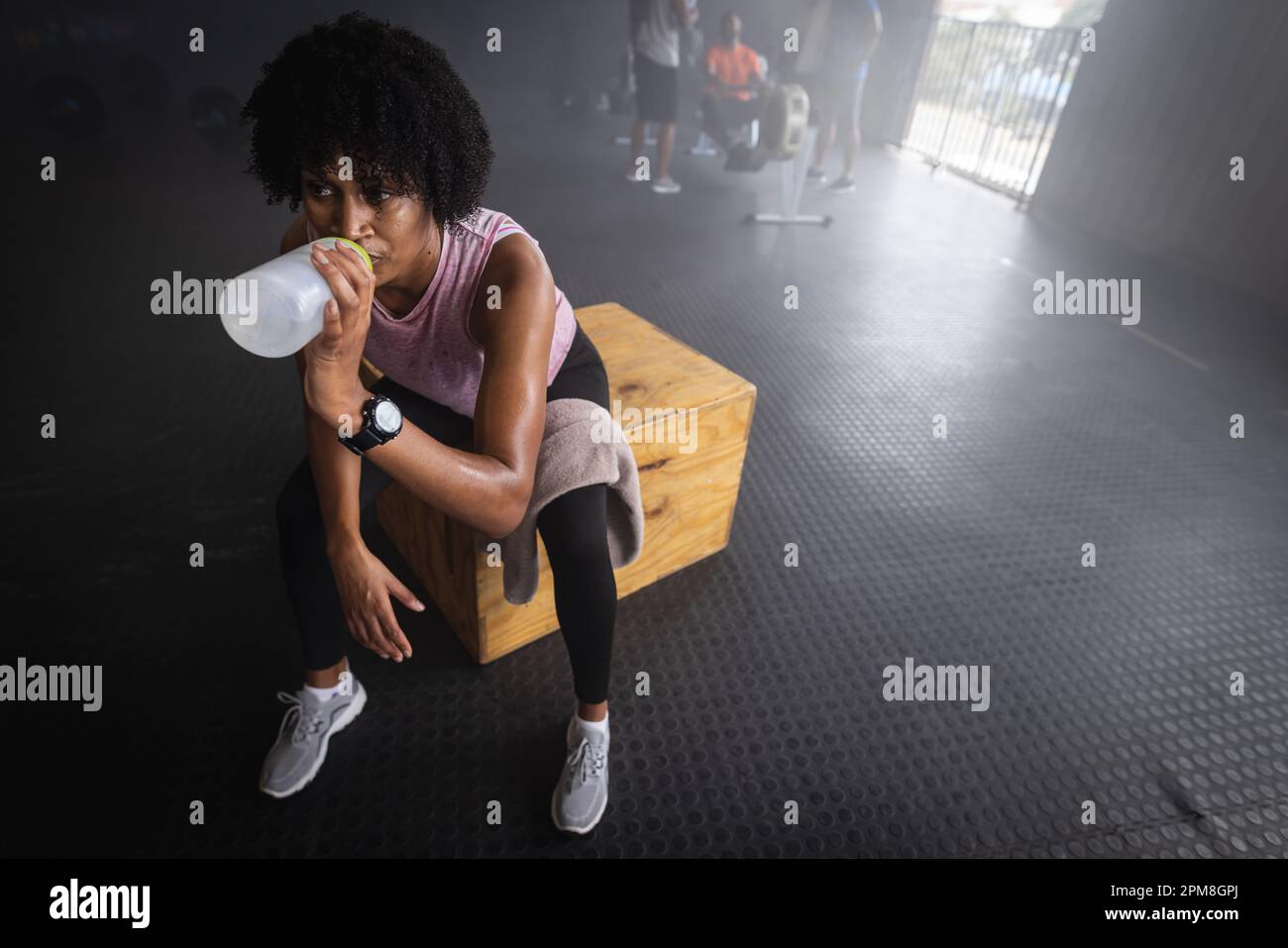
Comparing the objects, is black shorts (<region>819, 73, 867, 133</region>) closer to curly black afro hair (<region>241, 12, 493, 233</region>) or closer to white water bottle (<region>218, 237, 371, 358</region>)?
curly black afro hair (<region>241, 12, 493, 233</region>)

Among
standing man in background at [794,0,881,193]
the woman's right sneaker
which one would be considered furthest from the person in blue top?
the woman's right sneaker

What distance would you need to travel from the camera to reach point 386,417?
0.77m

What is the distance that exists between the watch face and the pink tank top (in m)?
0.26

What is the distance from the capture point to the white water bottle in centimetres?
68

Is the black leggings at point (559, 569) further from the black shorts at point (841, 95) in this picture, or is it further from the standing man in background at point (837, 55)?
the black shorts at point (841, 95)

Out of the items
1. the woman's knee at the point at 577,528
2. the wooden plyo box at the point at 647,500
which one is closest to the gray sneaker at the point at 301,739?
the wooden plyo box at the point at 647,500

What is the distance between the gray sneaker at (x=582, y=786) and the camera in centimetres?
110

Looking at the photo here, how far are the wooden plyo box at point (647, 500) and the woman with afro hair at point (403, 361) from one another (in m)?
0.19

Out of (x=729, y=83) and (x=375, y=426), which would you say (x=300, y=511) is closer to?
(x=375, y=426)

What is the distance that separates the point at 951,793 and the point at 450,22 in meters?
7.36

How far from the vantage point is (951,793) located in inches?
47.4

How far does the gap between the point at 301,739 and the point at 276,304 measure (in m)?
0.81
